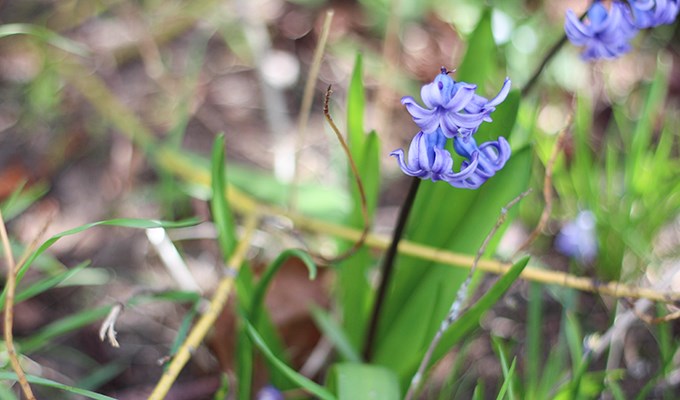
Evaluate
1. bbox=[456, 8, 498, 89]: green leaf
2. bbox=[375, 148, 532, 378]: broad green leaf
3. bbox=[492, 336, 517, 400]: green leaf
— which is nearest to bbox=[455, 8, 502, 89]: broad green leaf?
bbox=[456, 8, 498, 89]: green leaf

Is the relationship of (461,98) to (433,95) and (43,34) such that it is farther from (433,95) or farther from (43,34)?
(43,34)

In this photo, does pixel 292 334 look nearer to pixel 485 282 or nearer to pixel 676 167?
pixel 485 282

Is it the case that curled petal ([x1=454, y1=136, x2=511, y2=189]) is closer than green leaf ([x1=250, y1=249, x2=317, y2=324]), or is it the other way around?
curled petal ([x1=454, y1=136, x2=511, y2=189])

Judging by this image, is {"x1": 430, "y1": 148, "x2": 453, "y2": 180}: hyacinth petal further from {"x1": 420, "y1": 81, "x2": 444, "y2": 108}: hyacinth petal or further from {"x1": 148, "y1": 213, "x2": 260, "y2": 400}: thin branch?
{"x1": 148, "y1": 213, "x2": 260, "y2": 400}: thin branch

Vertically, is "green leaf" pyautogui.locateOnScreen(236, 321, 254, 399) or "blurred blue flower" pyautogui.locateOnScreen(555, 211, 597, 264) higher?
"green leaf" pyautogui.locateOnScreen(236, 321, 254, 399)

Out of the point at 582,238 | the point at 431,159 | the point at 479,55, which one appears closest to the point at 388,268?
the point at 431,159

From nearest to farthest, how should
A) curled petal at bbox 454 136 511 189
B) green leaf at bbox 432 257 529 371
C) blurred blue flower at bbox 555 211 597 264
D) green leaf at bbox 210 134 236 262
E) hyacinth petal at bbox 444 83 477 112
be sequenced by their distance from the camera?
1. hyacinth petal at bbox 444 83 477 112
2. curled petal at bbox 454 136 511 189
3. green leaf at bbox 432 257 529 371
4. green leaf at bbox 210 134 236 262
5. blurred blue flower at bbox 555 211 597 264
